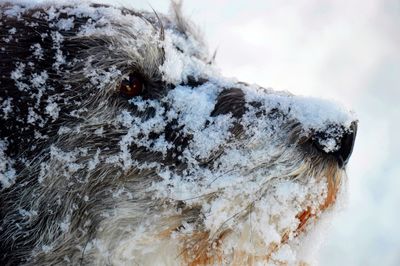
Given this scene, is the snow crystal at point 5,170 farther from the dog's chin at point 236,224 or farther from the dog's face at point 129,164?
the dog's chin at point 236,224

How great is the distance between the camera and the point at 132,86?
3.52m

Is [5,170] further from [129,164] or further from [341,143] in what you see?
[341,143]

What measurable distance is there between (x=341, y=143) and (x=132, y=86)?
1.30 meters

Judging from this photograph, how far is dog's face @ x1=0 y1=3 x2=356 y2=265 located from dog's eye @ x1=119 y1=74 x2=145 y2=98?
1cm

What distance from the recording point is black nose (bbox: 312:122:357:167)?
11.1ft

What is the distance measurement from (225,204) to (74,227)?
890 mm

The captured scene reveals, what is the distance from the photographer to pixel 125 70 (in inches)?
136

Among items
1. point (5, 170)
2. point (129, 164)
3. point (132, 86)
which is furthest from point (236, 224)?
point (5, 170)

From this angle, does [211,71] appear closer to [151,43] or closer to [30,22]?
[151,43]

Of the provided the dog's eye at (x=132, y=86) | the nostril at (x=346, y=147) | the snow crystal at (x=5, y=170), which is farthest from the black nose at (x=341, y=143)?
the snow crystal at (x=5, y=170)

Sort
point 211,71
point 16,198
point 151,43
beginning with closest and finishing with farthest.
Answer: point 16,198 < point 151,43 < point 211,71

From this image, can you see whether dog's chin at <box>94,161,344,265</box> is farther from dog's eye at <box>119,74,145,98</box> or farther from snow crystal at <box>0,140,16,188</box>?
dog's eye at <box>119,74,145,98</box>

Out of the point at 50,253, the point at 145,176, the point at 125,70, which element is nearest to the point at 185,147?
the point at 145,176

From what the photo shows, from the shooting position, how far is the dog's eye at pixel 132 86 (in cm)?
348
